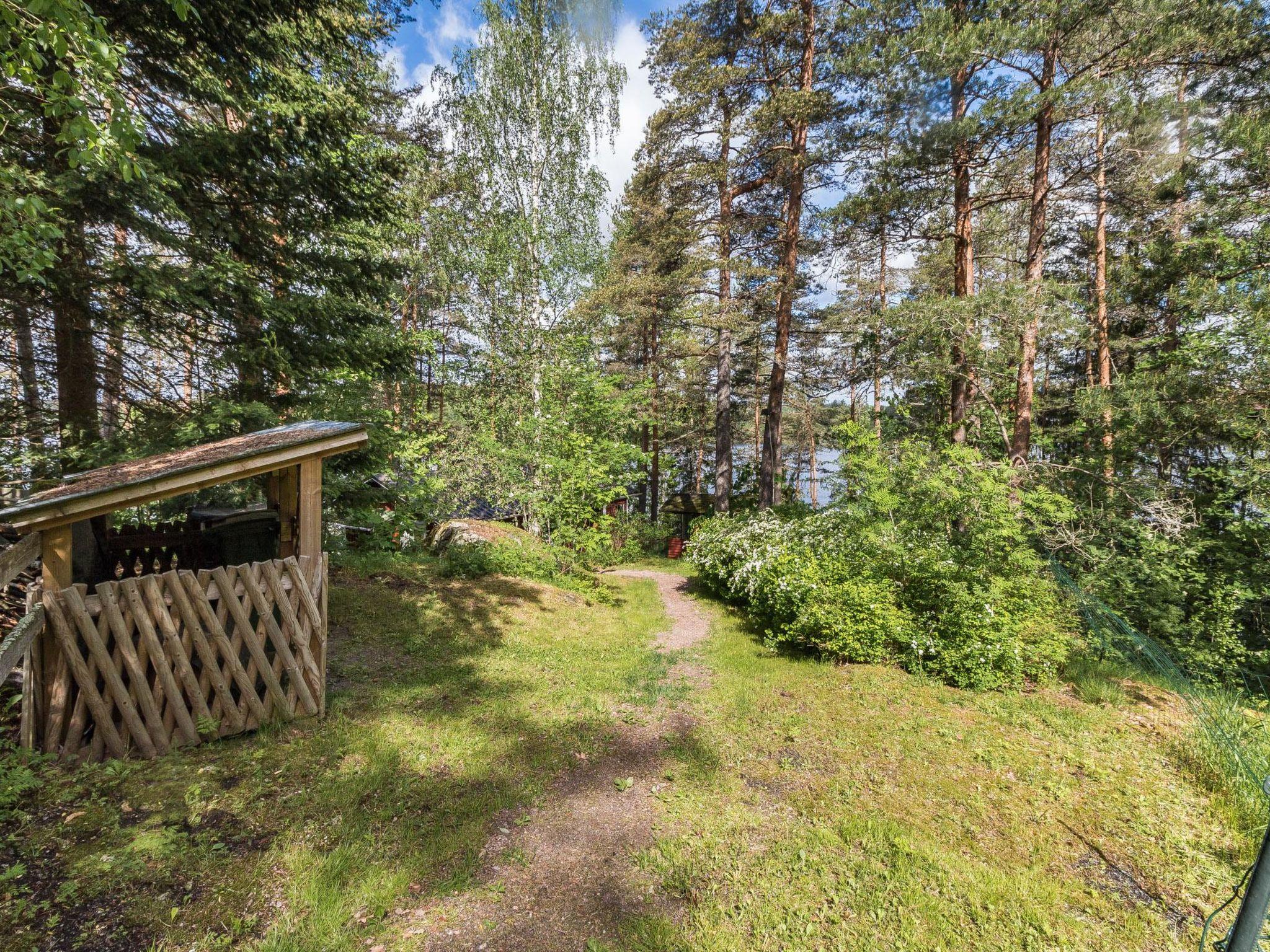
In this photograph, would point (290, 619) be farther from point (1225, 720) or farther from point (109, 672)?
point (1225, 720)

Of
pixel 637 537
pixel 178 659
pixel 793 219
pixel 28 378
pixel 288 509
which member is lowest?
pixel 637 537

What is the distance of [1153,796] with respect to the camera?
3.72 meters

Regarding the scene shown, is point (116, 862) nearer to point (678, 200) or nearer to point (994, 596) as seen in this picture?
point (994, 596)

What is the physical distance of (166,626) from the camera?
3.39 m

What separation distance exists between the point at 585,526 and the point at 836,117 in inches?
410

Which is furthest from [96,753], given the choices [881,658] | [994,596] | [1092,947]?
[994,596]

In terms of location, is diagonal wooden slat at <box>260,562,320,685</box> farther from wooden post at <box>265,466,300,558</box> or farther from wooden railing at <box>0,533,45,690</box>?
wooden railing at <box>0,533,45,690</box>

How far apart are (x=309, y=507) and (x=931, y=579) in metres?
7.10

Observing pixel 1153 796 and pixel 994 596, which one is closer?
pixel 1153 796

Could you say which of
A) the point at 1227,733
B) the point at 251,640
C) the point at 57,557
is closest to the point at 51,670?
the point at 57,557

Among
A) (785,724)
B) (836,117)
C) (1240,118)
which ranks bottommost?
(785,724)

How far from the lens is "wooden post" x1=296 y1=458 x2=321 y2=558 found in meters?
4.19

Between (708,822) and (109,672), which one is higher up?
(109,672)

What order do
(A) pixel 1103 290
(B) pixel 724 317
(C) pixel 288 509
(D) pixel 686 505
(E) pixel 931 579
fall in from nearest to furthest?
(C) pixel 288 509 → (E) pixel 931 579 → (A) pixel 1103 290 → (B) pixel 724 317 → (D) pixel 686 505
